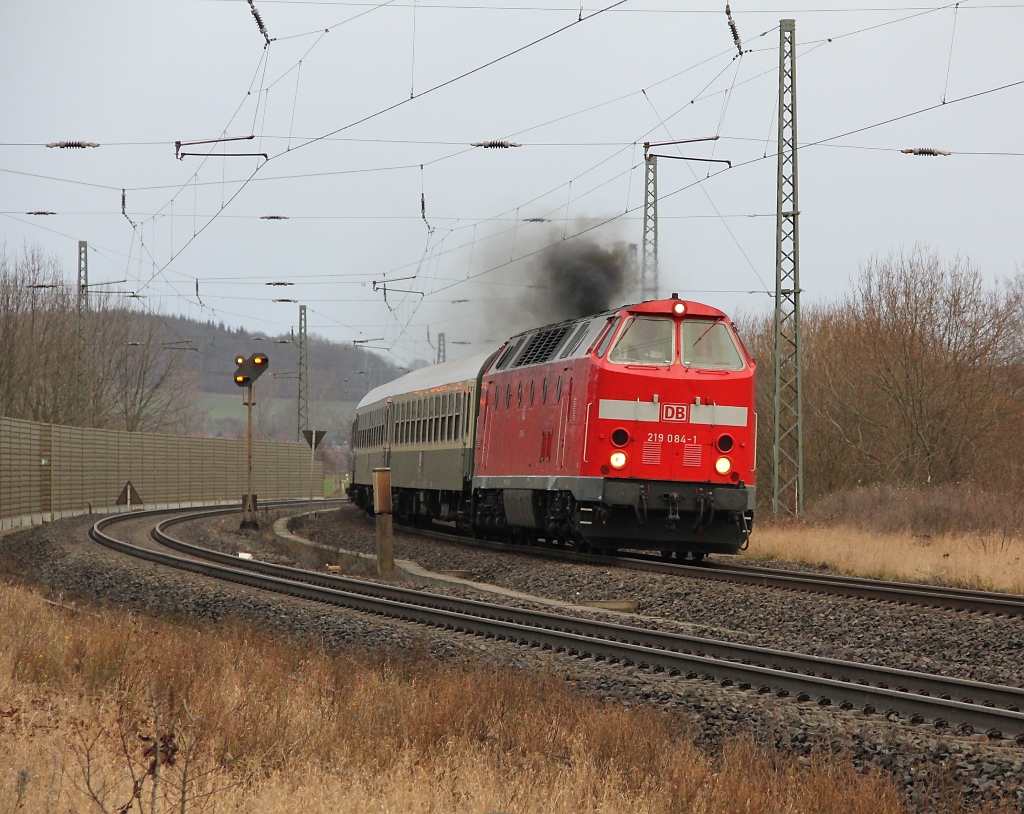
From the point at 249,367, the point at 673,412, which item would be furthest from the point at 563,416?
the point at 249,367

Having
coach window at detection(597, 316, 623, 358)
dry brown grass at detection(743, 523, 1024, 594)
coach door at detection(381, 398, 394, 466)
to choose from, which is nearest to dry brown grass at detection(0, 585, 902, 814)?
coach window at detection(597, 316, 623, 358)

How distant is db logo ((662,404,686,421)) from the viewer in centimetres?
1664

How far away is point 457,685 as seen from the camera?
303 inches

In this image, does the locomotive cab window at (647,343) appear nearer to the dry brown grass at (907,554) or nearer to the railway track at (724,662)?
the dry brown grass at (907,554)

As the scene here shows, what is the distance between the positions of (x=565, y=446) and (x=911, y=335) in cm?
1823

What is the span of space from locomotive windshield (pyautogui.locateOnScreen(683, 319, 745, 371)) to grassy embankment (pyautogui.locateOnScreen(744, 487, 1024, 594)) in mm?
3551

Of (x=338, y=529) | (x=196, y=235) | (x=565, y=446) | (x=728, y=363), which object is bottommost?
(x=338, y=529)

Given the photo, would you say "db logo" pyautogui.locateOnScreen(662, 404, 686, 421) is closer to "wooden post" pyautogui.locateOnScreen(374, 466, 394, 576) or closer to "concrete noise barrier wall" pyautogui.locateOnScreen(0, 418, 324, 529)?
"wooden post" pyautogui.locateOnScreen(374, 466, 394, 576)

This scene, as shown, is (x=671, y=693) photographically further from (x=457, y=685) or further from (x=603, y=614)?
(x=603, y=614)

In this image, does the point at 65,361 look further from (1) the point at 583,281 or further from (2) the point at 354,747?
(2) the point at 354,747

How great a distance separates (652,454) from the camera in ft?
54.4

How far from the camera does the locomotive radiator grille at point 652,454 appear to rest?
16547mm

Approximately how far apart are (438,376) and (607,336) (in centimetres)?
1028

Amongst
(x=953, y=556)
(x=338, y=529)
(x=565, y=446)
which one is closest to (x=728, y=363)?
(x=565, y=446)
